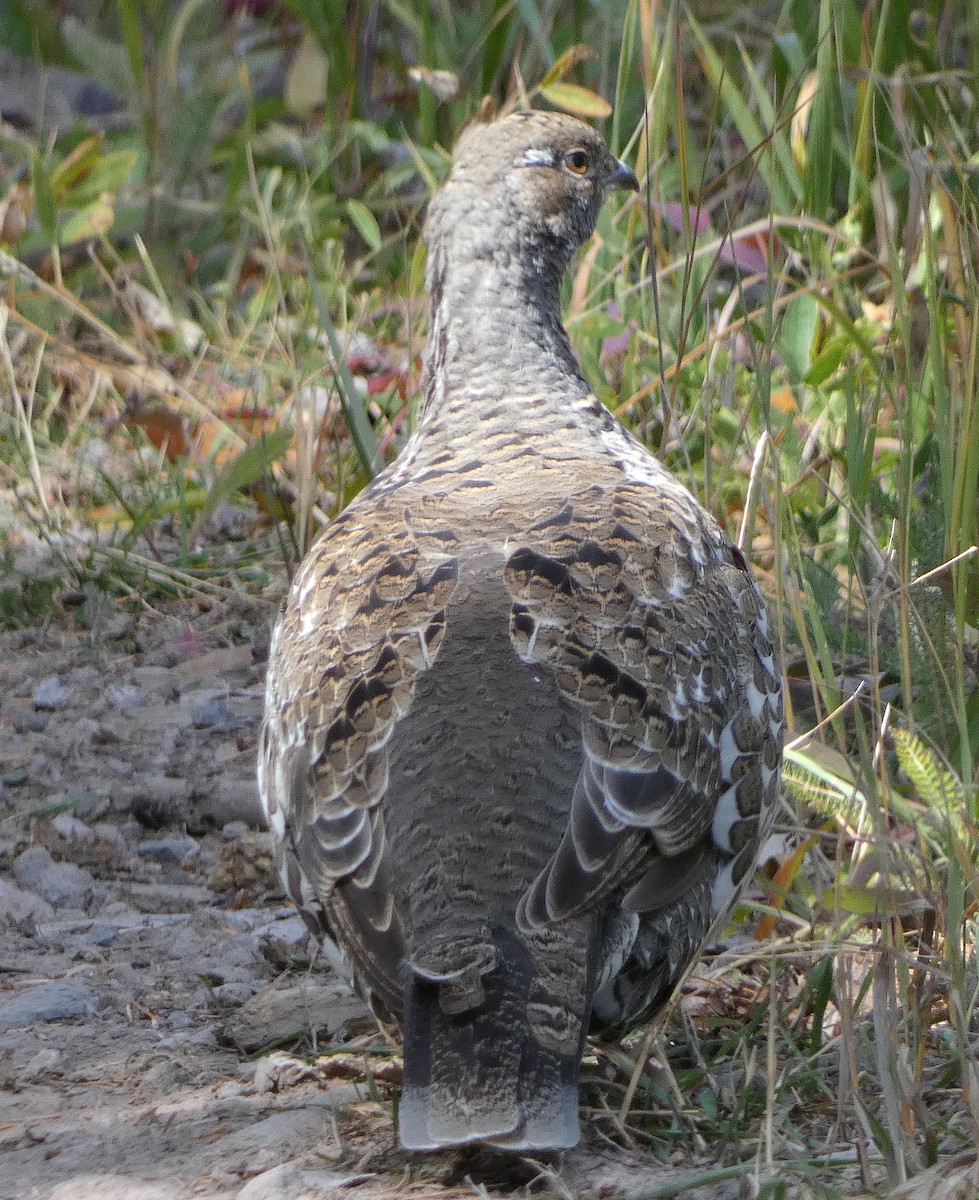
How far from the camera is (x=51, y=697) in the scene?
4.59 m

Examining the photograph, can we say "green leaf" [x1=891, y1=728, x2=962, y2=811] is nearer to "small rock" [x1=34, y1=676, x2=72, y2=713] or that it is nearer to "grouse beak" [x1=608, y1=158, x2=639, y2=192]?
"grouse beak" [x1=608, y1=158, x2=639, y2=192]

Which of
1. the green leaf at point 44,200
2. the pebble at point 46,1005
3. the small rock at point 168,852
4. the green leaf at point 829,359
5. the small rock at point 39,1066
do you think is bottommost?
the small rock at point 168,852

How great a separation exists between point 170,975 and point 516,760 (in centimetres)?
113

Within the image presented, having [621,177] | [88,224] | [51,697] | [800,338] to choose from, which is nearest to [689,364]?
[800,338]

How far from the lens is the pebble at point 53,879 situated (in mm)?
3826

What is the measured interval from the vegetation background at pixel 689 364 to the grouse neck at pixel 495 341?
33 cm

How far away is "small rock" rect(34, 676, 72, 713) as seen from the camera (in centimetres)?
459

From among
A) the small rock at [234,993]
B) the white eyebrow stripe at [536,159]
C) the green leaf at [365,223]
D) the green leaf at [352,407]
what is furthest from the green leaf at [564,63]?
the small rock at [234,993]

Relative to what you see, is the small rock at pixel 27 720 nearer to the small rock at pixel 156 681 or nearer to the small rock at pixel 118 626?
the small rock at pixel 156 681

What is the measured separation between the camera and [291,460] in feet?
17.6

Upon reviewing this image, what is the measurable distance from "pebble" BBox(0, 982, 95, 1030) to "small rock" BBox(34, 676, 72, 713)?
52.3 inches

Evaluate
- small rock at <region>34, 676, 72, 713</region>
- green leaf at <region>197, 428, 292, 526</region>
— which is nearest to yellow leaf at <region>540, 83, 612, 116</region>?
green leaf at <region>197, 428, 292, 526</region>

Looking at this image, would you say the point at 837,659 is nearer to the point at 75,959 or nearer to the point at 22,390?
the point at 75,959

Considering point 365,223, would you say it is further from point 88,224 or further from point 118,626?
point 118,626
